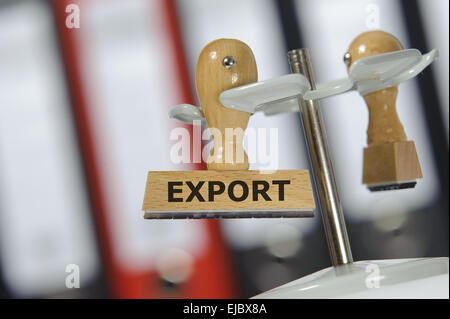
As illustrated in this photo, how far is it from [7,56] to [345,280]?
4.44 feet

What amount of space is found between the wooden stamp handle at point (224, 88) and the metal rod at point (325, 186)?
0.23 ft

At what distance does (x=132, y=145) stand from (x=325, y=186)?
82 centimetres

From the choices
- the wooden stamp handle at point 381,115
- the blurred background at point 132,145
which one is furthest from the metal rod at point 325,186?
the blurred background at point 132,145

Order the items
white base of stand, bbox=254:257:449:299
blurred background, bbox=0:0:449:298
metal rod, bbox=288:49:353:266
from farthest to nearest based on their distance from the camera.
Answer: blurred background, bbox=0:0:449:298 → metal rod, bbox=288:49:353:266 → white base of stand, bbox=254:257:449:299

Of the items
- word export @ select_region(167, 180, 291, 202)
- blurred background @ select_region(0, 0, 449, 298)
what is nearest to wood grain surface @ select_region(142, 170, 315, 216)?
word export @ select_region(167, 180, 291, 202)

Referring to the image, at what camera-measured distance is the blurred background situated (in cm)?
125

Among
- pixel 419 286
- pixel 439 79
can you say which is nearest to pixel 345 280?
pixel 419 286

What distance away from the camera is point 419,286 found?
12.6 inches

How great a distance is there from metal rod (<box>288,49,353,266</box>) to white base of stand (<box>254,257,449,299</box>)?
55 millimetres

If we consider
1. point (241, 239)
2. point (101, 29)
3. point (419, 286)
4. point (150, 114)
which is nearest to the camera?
point (419, 286)

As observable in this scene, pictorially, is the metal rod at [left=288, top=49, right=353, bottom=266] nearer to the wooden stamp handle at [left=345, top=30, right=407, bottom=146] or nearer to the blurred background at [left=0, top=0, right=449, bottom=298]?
the wooden stamp handle at [left=345, top=30, right=407, bottom=146]

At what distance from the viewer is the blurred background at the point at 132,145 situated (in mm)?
1248

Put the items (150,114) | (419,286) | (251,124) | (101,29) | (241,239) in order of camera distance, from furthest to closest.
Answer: (241,239), (101,29), (150,114), (251,124), (419,286)

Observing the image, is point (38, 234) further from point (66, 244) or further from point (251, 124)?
point (251, 124)
